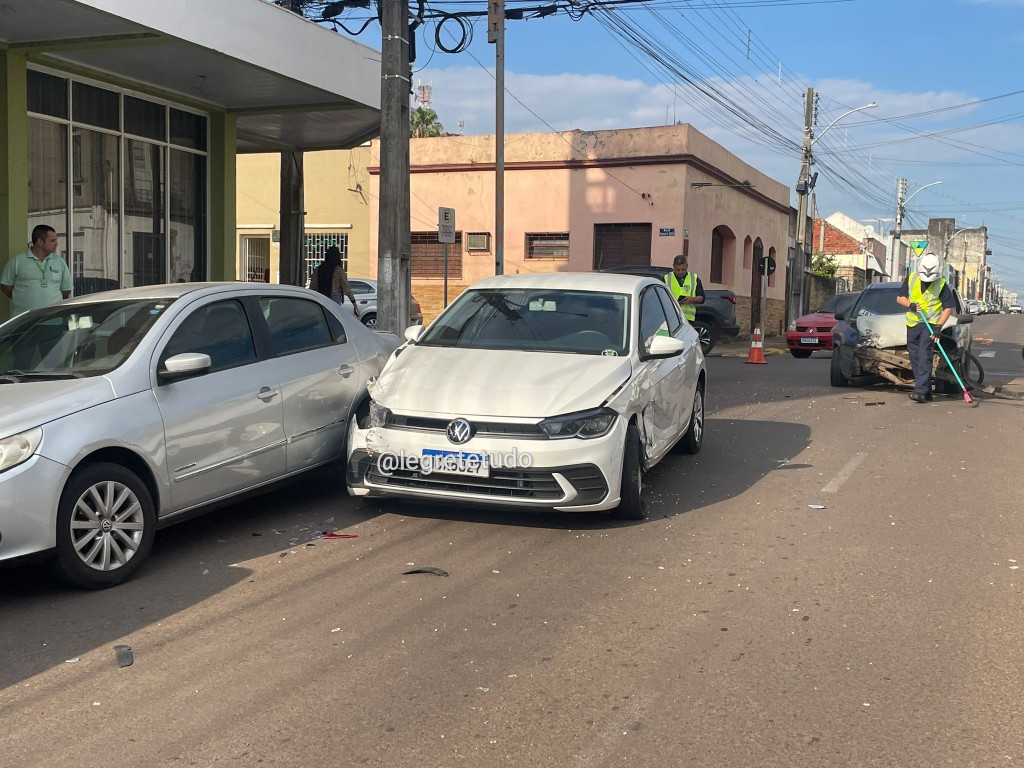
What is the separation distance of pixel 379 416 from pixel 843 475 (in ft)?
13.0

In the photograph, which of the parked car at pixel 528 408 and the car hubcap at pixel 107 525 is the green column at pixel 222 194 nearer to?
the parked car at pixel 528 408

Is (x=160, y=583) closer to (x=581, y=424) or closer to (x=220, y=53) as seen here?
(x=581, y=424)

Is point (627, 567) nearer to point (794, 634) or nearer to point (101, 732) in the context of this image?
point (794, 634)

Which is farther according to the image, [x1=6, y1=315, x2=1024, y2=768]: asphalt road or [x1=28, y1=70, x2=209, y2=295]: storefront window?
[x1=28, y1=70, x2=209, y2=295]: storefront window

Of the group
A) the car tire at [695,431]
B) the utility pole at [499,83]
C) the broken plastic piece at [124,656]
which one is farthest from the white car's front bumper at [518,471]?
the utility pole at [499,83]

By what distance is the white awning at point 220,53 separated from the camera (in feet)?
31.7

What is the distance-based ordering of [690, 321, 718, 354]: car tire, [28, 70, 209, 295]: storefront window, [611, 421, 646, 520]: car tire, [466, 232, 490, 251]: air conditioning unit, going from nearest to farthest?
[611, 421, 646, 520]: car tire, [28, 70, 209, 295]: storefront window, [690, 321, 718, 354]: car tire, [466, 232, 490, 251]: air conditioning unit

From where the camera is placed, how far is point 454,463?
6.11m

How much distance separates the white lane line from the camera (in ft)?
25.4

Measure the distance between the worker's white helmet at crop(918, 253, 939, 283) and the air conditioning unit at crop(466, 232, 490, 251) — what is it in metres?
17.2

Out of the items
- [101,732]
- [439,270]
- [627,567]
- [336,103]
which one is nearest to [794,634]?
[627,567]

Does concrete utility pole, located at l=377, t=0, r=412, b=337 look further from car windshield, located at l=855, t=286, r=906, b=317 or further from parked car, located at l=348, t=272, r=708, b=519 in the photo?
car windshield, located at l=855, t=286, r=906, b=317

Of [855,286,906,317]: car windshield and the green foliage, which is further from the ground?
the green foliage

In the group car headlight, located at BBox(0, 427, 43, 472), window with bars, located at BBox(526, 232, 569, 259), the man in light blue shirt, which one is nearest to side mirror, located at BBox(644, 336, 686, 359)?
car headlight, located at BBox(0, 427, 43, 472)
